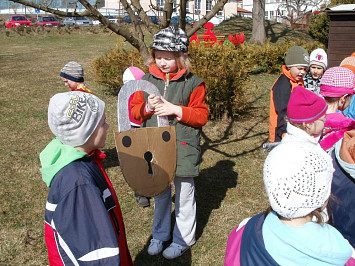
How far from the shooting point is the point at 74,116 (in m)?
1.49

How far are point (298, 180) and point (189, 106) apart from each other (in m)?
1.50

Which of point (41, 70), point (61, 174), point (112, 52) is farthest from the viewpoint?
point (41, 70)

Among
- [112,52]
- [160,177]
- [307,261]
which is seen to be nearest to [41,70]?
[112,52]

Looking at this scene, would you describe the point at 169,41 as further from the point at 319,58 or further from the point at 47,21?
the point at 47,21

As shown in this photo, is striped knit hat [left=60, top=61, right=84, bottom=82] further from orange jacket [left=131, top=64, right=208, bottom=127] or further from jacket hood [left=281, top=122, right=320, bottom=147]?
jacket hood [left=281, top=122, right=320, bottom=147]

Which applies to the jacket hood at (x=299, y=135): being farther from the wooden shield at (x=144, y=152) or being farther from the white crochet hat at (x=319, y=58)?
the white crochet hat at (x=319, y=58)

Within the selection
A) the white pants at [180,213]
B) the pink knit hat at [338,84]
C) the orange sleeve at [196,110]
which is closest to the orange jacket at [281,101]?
the pink knit hat at [338,84]

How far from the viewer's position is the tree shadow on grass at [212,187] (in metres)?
3.60

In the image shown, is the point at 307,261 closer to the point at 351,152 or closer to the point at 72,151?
the point at 351,152

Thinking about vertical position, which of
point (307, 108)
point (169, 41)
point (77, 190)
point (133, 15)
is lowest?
point (77, 190)

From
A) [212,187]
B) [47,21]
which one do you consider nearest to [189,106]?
[212,187]

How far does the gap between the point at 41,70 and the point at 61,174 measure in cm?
1268

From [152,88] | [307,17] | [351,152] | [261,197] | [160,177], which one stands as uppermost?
[307,17]

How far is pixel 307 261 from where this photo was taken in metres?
1.23
